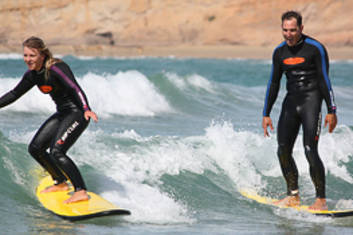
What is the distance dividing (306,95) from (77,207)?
2.29m

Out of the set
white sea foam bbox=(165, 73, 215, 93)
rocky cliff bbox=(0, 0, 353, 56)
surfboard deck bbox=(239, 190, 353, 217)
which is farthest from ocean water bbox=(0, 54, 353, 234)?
rocky cliff bbox=(0, 0, 353, 56)

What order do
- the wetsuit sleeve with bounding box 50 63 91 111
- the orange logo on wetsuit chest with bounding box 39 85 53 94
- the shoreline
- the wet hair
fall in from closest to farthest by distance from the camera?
the wet hair, the wetsuit sleeve with bounding box 50 63 91 111, the orange logo on wetsuit chest with bounding box 39 85 53 94, the shoreline

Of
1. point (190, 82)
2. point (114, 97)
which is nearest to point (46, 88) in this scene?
point (114, 97)

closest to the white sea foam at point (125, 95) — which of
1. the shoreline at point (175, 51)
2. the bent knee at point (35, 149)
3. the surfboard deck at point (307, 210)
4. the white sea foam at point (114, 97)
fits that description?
the white sea foam at point (114, 97)

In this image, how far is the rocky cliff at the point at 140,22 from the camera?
71.1 m

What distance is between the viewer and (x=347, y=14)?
220ft

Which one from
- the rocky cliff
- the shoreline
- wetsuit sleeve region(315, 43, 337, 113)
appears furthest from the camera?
the rocky cliff

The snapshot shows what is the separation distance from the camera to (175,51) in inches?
2655

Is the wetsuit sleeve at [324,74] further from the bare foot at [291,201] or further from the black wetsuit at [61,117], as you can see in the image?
the black wetsuit at [61,117]

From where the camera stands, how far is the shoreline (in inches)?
2557

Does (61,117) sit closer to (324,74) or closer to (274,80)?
(274,80)

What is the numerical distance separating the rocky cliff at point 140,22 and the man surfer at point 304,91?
6503 centimetres

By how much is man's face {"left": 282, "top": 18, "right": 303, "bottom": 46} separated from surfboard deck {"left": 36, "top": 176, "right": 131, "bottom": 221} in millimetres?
2104

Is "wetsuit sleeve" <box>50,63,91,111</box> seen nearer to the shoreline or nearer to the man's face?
the man's face
